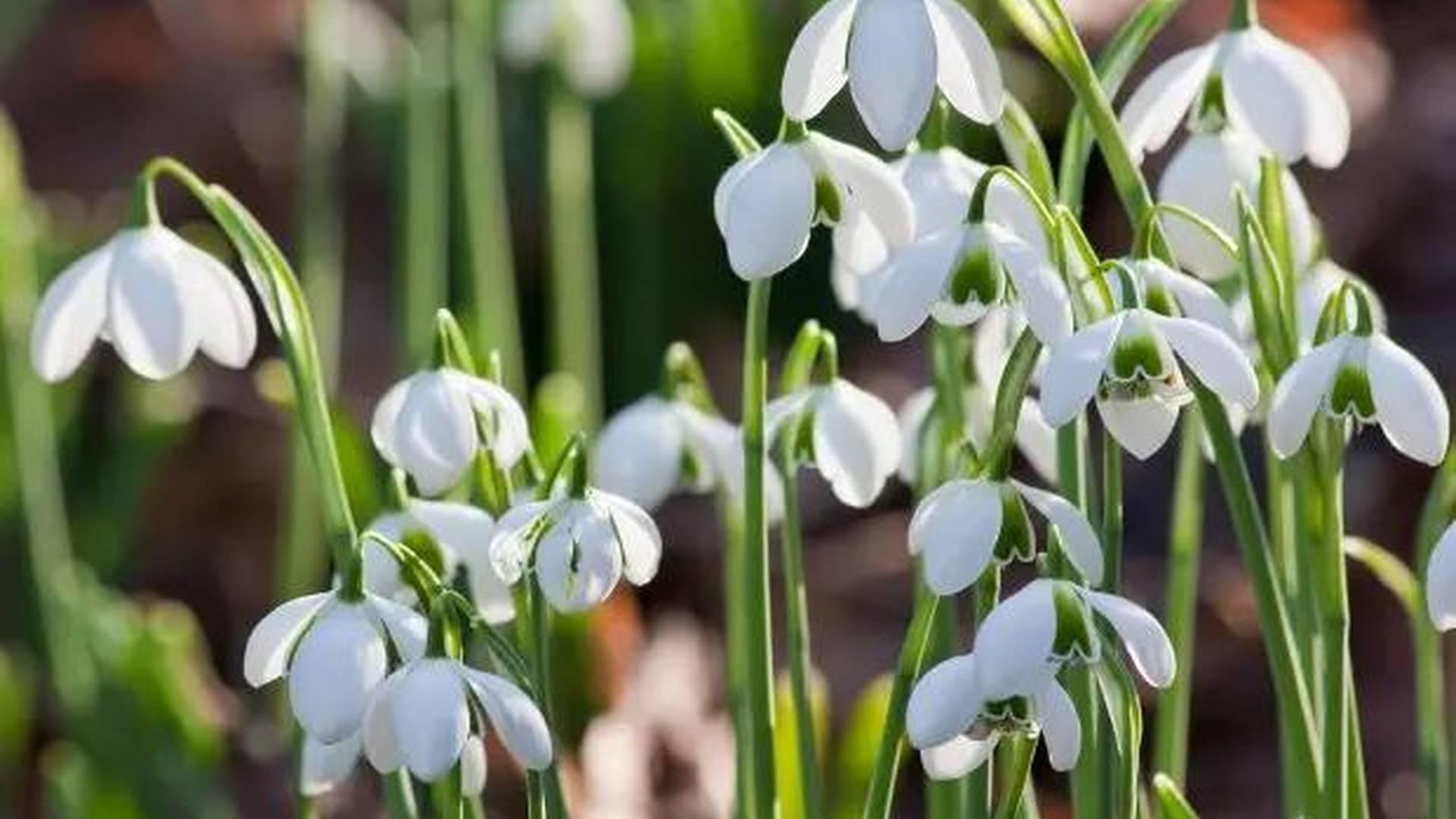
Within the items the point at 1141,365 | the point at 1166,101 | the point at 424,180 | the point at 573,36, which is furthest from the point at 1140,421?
the point at 424,180

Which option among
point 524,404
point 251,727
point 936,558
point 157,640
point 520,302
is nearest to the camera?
point 936,558

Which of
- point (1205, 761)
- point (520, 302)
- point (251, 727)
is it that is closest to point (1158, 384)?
point (251, 727)

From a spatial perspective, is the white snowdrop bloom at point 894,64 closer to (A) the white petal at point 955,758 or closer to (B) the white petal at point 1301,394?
(B) the white petal at point 1301,394

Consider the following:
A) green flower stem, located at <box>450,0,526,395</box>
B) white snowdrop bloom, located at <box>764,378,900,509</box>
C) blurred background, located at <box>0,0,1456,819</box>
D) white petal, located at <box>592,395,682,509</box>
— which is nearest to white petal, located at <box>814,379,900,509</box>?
white snowdrop bloom, located at <box>764,378,900,509</box>

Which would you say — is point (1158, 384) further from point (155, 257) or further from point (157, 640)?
point (157, 640)

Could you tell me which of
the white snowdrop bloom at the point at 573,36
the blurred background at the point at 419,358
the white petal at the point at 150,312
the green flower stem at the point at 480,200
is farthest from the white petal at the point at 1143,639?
the white snowdrop bloom at the point at 573,36
